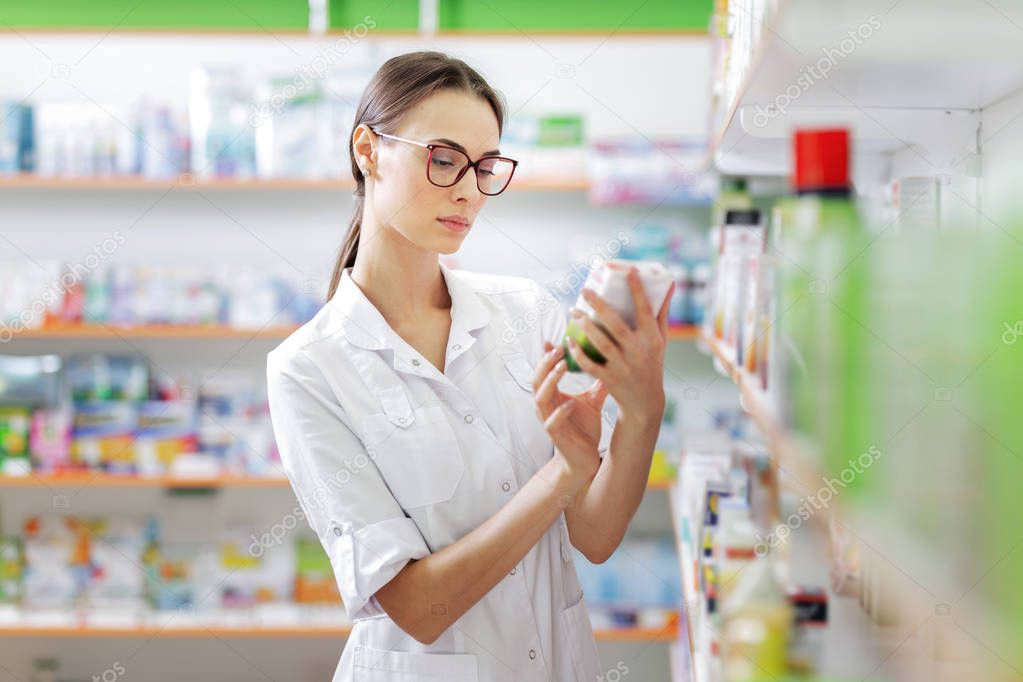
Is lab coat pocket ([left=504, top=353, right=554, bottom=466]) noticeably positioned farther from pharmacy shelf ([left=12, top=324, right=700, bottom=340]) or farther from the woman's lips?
pharmacy shelf ([left=12, top=324, right=700, bottom=340])

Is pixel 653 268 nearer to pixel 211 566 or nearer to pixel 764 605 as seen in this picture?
pixel 764 605

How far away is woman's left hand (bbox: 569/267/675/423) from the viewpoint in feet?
4.12

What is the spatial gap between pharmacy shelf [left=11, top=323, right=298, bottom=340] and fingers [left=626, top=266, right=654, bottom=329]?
2.46m

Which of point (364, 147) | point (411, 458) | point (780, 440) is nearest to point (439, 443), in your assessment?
point (411, 458)

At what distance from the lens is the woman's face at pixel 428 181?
1.58 meters

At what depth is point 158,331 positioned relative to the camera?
3.56 m

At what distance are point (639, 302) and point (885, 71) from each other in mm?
403

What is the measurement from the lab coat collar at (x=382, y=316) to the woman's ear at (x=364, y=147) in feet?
0.68

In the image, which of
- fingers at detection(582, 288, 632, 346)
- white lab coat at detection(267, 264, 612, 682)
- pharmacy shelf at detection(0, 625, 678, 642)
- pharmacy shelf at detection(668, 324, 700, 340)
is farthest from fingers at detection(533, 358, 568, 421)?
pharmacy shelf at detection(0, 625, 678, 642)

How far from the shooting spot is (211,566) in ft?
12.2

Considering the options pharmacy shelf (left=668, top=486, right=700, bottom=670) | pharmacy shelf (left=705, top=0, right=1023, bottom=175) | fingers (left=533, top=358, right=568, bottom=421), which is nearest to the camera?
pharmacy shelf (left=705, top=0, right=1023, bottom=175)

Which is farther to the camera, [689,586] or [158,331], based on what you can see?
[158,331]

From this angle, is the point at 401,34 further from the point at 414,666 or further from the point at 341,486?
the point at 414,666

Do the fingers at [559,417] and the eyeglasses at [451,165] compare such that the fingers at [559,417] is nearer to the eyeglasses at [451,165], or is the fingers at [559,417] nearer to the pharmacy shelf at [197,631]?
the eyeglasses at [451,165]
